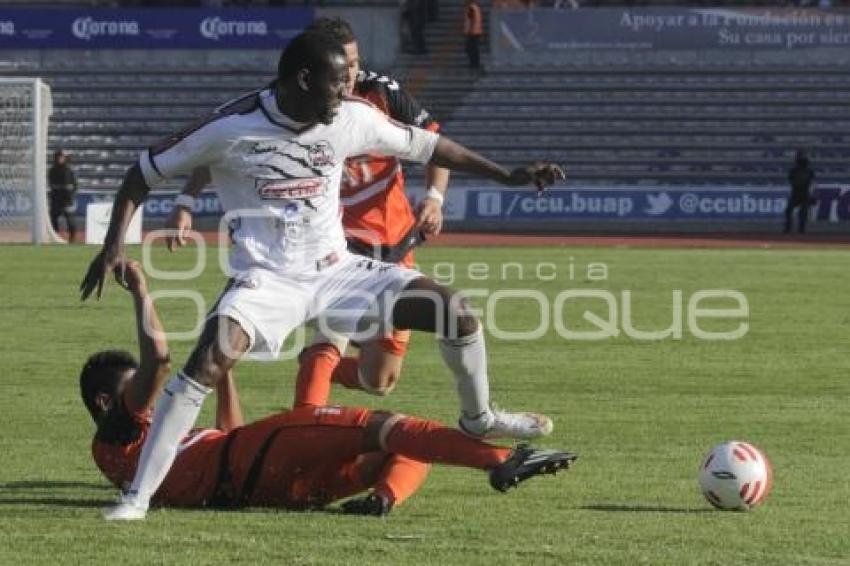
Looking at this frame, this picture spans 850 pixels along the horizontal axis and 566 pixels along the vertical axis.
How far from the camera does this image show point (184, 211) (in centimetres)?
840

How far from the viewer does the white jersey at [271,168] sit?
25.3ft

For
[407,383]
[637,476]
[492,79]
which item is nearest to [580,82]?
[492,79]

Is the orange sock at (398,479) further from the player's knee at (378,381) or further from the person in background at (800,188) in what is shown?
the person in background at (800,188)

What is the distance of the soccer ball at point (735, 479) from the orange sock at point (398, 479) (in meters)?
1.23

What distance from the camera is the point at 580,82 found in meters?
43.9

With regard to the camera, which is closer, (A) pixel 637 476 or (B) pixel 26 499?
(B) pixel 26 499

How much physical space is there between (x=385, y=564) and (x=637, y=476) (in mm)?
2712

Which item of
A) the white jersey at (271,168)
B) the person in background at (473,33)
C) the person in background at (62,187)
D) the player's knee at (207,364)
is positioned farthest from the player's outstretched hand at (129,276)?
the person in background at (473,33)

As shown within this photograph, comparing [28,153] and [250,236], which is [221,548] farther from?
[28,153]

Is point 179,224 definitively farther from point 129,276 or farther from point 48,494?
point 48,494

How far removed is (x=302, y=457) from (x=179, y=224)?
1.34 meters

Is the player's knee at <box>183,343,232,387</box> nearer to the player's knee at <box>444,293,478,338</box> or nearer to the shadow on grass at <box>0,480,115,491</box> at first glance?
the player's knee at <box>444,293,478,338</box>

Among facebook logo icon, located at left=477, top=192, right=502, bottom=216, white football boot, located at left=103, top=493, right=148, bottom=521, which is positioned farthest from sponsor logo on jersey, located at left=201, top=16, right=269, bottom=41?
white football boot, located at left=103, top=493, right=148, bottom=521

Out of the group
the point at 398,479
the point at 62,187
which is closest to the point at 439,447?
the point at 398,479
